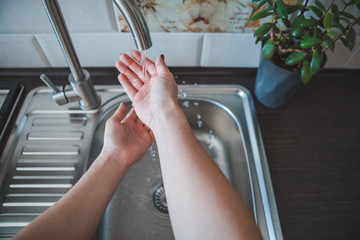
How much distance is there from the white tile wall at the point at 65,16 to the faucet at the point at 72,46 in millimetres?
148

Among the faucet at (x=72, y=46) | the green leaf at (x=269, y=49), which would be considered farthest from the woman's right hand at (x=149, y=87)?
the green leaf at (x=269, y=49)

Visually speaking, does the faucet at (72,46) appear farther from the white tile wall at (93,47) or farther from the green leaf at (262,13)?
the green leaf at (262,13)

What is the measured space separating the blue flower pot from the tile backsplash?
5.0 inches

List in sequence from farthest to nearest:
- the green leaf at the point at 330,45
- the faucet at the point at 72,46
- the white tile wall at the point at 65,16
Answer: the white tile wall at the point at 65,16
the green leaf at the point at 330,45
the faucet at the point at 72,46

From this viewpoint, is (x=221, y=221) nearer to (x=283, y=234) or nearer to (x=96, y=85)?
(x=283, y=234)

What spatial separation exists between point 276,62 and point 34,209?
68 centimetres

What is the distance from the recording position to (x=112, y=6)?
1.74 feet

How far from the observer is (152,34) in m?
0.60

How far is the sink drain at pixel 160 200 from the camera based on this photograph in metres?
0.58

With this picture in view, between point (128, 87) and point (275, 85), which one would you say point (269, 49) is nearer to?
point (275, 85)

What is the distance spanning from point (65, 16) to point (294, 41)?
1.95 ft

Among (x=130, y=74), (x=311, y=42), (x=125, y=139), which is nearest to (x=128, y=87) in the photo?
(x=130, y=74)

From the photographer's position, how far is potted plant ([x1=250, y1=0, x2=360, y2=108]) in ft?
1.41

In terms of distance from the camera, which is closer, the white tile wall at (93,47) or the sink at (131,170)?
the sink at (131,170)
